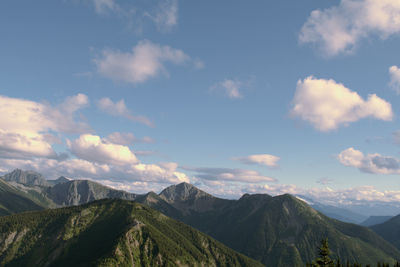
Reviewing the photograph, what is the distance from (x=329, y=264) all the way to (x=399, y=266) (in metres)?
154

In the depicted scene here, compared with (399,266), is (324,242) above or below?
above

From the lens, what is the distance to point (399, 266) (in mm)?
166875

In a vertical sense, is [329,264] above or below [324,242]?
below

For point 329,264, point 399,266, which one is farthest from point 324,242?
point 399,266

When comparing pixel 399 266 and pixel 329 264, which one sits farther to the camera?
pixel 399 266

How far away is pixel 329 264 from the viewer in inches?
2178

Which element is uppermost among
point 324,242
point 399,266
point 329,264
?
point 324,242

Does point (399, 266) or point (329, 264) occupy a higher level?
point (329, 264)

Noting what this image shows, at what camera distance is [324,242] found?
5659 centimetres

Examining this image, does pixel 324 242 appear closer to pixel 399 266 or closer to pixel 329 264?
pixel 329 264

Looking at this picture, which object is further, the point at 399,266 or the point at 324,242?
the point at 399,266

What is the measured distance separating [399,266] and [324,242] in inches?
6091
